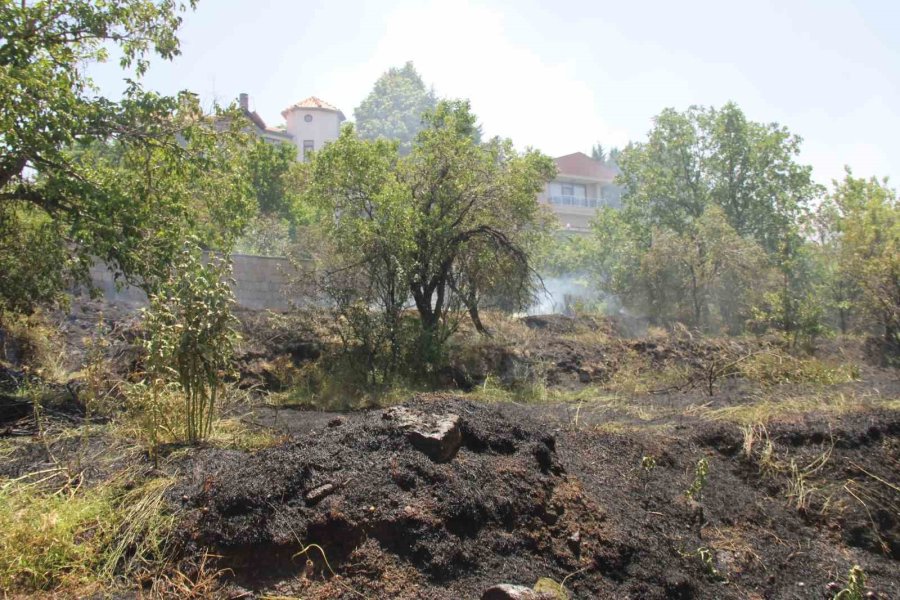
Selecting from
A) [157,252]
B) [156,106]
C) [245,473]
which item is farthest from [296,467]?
[156,106]

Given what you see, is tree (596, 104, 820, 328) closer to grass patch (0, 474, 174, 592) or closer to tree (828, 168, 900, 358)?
tree (828, 168, 900, 358)

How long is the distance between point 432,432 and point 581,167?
4607 centimetres

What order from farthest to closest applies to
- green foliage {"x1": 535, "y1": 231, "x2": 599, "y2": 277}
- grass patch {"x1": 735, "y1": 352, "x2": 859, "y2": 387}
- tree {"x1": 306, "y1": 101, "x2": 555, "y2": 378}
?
green foliage {"x1": 535, "y1": 231, "x2": 599, "y2": 277} < tree {"x1": 306, "y1": 101, "x2": 555, "y2": 378} < grass patch {"x1": 735, "y1": 352, "x2": 859, "y2": 387}

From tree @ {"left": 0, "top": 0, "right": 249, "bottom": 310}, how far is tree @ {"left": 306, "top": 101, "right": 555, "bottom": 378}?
2.71 meters

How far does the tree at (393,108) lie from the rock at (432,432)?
61095mm

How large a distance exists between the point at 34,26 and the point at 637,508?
26.2 feet

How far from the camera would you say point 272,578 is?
11.8 feet

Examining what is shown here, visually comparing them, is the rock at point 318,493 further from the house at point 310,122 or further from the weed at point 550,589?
the house at point 310,122

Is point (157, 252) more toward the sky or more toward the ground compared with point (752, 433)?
more toward the sky

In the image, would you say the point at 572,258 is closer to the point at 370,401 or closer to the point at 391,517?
the point at 370,401

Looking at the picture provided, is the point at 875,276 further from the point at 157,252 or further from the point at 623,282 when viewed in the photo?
the point at 157,252

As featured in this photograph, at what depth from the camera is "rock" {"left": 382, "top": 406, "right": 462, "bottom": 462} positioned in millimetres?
4301

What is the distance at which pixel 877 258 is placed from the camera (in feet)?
54.4

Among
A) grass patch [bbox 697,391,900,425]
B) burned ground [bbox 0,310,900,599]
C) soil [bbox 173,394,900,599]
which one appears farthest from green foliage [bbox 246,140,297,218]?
soil [bbox 173,394,900,599]
